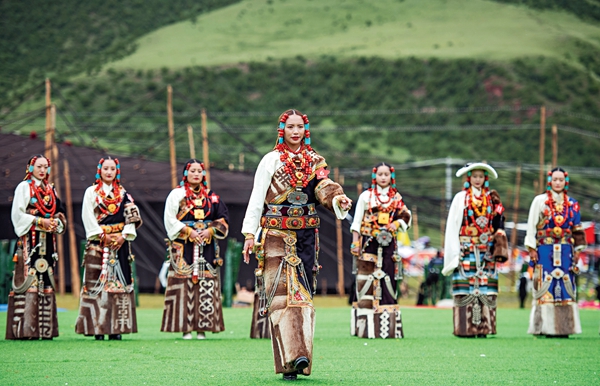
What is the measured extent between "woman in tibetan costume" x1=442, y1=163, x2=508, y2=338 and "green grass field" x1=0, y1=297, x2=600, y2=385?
1.18 feet

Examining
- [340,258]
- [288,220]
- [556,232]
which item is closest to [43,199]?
[288,220]

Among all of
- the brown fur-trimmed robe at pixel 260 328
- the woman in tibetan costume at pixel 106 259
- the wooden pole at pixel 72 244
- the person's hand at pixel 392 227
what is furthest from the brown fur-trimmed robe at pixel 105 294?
the wooden pole at pixel 72 244

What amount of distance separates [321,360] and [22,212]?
3989 mm

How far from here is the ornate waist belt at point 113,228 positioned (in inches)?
444

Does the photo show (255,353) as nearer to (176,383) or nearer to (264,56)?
(176,383)

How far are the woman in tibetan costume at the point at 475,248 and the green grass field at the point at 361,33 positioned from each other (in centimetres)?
6508

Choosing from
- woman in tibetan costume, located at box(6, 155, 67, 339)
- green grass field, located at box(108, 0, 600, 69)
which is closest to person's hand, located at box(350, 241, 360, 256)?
woman in tibetan costume, located at box(6, 155, 67, 339)

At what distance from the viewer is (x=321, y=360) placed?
909cm

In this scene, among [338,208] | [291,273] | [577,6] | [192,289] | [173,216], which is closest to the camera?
[338,208]

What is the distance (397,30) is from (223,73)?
20.2 meters

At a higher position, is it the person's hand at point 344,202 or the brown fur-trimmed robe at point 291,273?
the person's hand at point 344,202

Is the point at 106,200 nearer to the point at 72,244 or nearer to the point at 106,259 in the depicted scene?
the point at 106,259

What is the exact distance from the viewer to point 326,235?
27500mm

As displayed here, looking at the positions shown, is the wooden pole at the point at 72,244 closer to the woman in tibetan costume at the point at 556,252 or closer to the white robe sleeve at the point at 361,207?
the white robe sleeve at the point at 361,207
